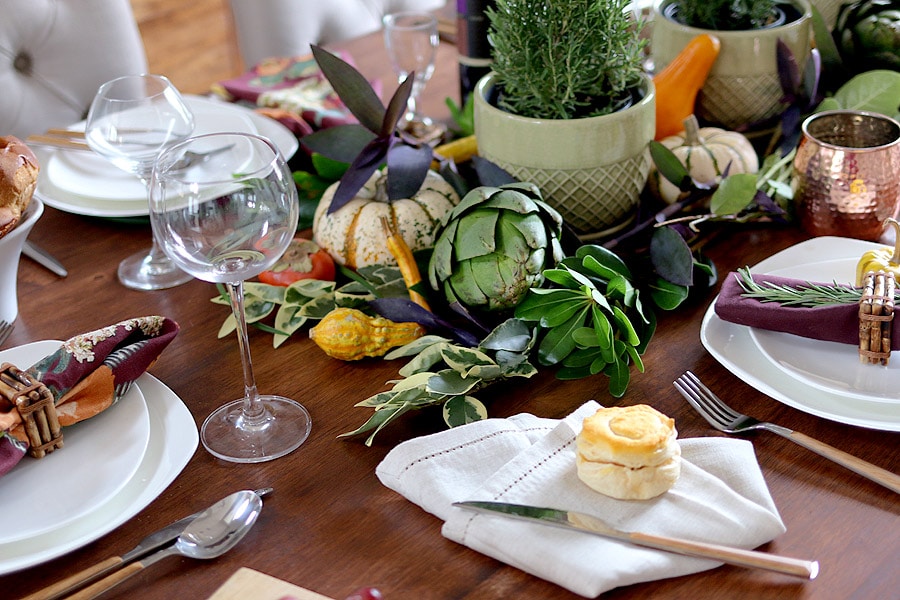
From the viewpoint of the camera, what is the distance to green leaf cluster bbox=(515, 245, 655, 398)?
0.79 meters

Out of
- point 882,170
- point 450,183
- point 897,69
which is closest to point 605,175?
point 450,183

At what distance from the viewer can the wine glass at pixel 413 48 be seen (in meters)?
1.26

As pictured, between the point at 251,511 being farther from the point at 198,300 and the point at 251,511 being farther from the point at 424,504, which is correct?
the point at 198,300

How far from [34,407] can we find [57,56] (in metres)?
1.02

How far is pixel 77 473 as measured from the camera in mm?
704

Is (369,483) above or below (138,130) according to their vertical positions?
below

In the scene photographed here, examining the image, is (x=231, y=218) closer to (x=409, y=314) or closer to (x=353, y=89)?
(x=409, y=314)

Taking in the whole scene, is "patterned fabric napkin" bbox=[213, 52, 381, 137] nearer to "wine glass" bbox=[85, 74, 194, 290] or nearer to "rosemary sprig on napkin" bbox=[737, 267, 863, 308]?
"wine glass" bbox=[85, 74, 194, 290]

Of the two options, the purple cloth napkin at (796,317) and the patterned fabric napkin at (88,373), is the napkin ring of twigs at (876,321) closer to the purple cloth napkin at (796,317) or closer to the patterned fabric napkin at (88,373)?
the purple cloth napkin at (796,317)

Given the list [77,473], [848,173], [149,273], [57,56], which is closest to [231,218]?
[77,473]

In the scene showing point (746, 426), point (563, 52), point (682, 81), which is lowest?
point (746, 426)

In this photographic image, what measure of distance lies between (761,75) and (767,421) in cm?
58

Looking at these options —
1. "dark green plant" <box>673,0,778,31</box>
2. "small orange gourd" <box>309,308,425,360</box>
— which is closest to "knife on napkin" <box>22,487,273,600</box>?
"small orange gourd" <box>309,308,425,360</box>

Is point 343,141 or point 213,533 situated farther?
point 343,141
